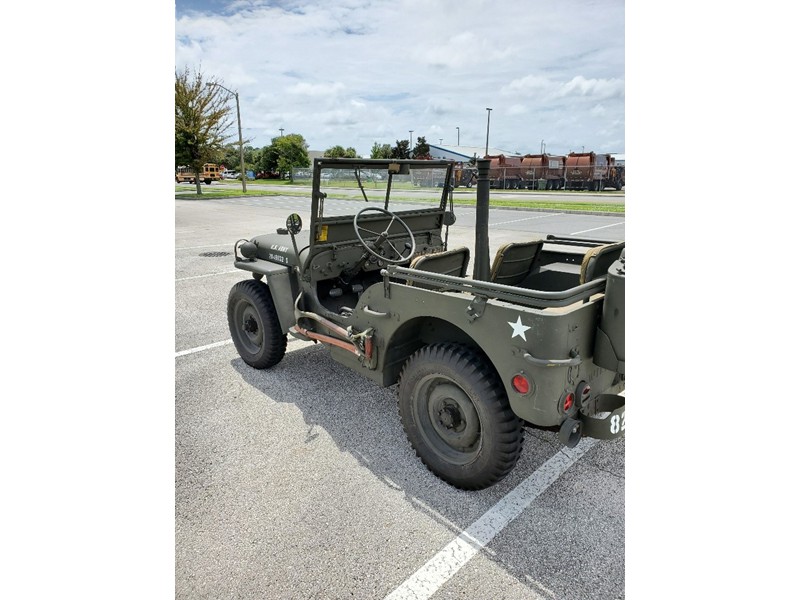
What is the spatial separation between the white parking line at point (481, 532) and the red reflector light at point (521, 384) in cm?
Result: 70

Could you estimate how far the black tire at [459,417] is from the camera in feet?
8.51

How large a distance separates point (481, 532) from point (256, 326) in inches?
105

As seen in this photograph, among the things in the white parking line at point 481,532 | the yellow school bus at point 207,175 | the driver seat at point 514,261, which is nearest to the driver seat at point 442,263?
the driver seat at point 514,261

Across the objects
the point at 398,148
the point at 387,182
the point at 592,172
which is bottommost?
the point at 387,182

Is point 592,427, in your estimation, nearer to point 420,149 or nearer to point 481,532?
point 481,532

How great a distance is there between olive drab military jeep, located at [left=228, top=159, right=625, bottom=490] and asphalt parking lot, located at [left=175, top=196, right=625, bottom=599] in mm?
299

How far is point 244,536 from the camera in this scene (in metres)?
2.44

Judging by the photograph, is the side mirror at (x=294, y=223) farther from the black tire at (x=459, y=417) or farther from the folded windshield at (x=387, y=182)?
the black tire at (x=459, y=417)

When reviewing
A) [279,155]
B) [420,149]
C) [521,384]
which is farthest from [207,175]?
[521,384]

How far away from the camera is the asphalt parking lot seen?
219 cm

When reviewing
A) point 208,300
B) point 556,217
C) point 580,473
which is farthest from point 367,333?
point 556,217

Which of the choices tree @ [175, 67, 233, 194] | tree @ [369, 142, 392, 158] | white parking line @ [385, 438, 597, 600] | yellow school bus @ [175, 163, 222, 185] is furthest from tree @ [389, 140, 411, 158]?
yellow school bus @ [175, 163, 222, 185]

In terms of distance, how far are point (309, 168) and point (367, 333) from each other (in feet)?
4.32

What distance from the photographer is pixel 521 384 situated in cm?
241
